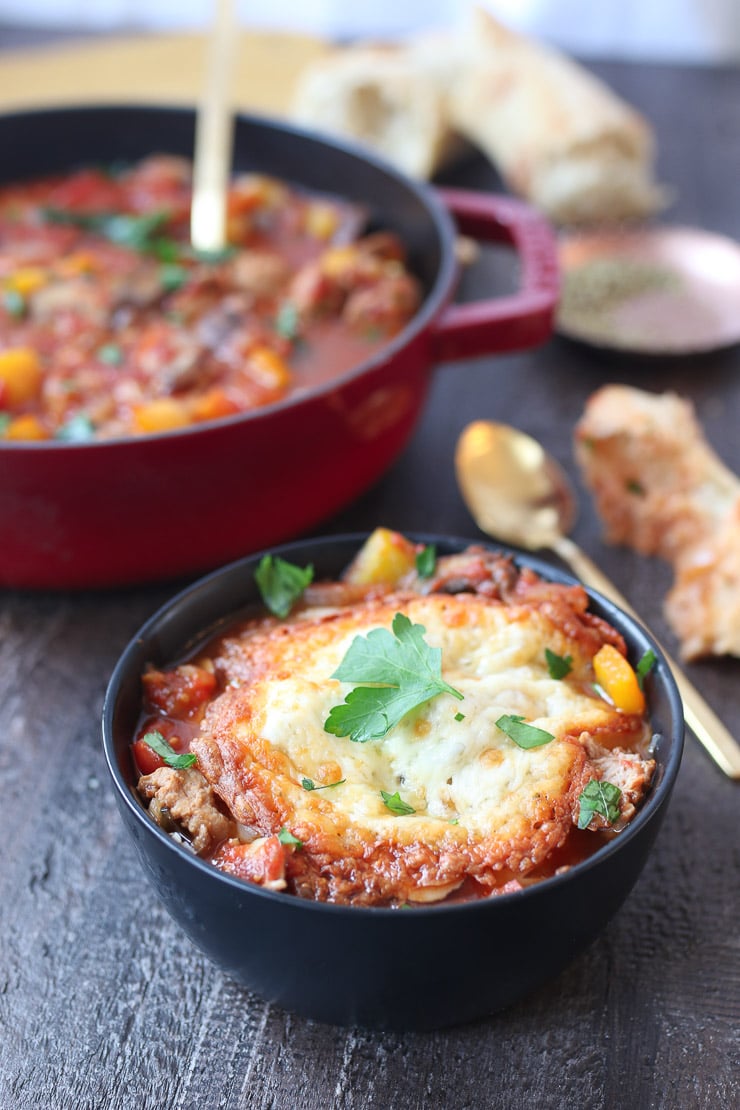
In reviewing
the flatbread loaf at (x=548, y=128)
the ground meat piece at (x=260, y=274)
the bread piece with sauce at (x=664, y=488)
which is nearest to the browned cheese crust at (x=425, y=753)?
the bread piece with sauce at (x=664, y=488)

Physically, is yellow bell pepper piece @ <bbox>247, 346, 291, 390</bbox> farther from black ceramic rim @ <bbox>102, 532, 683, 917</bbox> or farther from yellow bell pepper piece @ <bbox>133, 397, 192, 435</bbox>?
black ceramic rim @ <bbox>102, 532, 683, 917</bbox>

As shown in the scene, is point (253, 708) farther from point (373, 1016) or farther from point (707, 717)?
point (707, 717)

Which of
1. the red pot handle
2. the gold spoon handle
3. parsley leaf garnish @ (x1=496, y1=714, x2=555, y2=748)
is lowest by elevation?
the gold spoon handle

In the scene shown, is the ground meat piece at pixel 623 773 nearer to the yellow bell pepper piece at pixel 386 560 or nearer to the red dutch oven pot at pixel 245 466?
the yellow bell pepper piece at pixel 386 560

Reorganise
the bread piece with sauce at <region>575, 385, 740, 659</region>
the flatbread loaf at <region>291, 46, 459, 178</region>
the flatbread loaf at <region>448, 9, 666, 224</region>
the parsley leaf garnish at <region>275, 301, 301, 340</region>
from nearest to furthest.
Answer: the bread piece with sauce at <region>575, 385, 740, 659</region> → the parsley leaf garnish at <region>275, 301, 301, 340</region> → the flatbread loaf at <region>448, 9, 666, 224</region> → the flatbread loaf at <region>291, 46, 459, 178</region>

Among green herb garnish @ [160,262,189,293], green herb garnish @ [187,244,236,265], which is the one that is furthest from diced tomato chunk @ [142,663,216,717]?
green herb garnish @ [187,244,236,265]

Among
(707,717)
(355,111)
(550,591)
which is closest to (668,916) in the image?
(707,717)

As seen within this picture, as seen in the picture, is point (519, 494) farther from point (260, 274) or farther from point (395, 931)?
point (395, 931)
